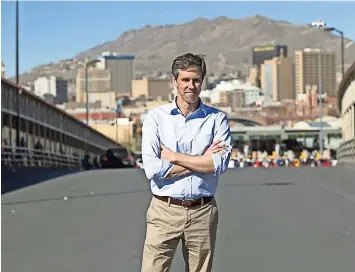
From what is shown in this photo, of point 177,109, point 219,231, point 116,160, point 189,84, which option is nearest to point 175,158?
point 177,109

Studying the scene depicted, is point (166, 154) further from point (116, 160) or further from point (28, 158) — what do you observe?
point (116, 160)

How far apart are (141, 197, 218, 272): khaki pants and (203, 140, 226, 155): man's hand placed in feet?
0.99

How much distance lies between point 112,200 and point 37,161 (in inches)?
1132

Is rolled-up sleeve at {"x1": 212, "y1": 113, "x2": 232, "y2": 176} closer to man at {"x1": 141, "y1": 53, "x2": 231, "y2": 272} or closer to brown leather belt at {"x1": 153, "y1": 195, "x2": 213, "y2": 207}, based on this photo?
man at {"x1": 141, "y1": 53, "x2": 231, "y2": 272}

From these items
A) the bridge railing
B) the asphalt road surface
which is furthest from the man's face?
the bridge railing

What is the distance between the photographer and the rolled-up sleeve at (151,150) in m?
5.21

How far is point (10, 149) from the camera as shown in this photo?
3856 cm

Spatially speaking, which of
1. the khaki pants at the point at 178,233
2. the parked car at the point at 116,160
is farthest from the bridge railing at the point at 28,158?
the khaki pants at the point at 178,233

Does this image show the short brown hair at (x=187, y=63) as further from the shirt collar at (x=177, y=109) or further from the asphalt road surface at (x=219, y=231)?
the asphalt road surface at (x=219, y=231)

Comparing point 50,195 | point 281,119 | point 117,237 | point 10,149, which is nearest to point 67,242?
point 117,237

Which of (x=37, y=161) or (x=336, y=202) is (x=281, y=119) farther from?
(x=336, y=202)

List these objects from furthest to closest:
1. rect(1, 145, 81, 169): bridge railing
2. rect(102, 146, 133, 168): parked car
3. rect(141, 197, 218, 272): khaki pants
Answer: rect(102, 146, 133, 168): parked car, rect(1, 145, 81, 169): bridge railing, rect(141, 197, 218, 272): khaki pants

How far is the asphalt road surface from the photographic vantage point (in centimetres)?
951

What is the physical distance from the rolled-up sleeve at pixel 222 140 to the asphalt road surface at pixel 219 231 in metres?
3.78
